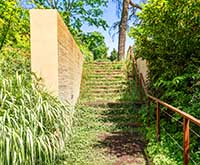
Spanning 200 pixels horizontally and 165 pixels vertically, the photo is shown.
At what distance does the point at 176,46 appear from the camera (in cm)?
486

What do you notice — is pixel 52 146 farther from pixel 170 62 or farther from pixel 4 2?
pixel 4 2

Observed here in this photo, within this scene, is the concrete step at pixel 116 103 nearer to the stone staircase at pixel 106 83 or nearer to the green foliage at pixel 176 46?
the stone staircase at pixel 106 83

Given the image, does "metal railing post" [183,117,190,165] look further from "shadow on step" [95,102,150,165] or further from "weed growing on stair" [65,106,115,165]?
"weed growing on stair" [65,106,115,165]

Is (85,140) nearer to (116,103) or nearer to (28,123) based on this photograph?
(28,123)

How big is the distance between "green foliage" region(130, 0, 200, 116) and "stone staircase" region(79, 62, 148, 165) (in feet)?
3.47

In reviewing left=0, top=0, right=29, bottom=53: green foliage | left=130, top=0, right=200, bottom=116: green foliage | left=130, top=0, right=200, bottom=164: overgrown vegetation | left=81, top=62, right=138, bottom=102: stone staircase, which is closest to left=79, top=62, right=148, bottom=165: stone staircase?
left=81, top=62, right=138, bottom=102: stone staircase

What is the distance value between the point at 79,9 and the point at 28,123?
13010 millimetres

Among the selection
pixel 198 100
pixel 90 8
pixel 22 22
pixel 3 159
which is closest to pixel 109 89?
pixel 22 22

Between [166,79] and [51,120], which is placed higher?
[166,79]

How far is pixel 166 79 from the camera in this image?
5.04m

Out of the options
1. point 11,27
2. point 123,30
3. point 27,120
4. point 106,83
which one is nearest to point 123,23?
point 123,30

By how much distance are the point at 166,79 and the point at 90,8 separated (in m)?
11.1

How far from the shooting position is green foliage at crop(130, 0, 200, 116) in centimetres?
463

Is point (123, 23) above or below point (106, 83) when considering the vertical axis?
above
